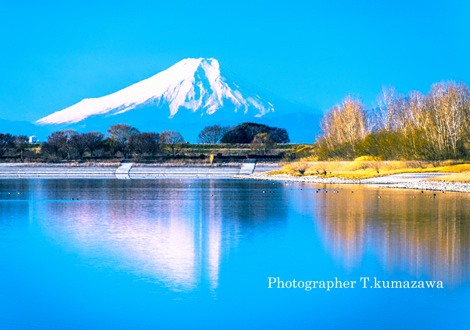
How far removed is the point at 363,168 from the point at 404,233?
5117 centimetres

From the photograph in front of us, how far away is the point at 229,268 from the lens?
57.6 feet

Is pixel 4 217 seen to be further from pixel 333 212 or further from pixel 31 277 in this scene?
pixel 31 277

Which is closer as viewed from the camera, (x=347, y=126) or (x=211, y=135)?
(x=347, y=126)

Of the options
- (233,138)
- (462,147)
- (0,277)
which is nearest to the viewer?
(0,277)

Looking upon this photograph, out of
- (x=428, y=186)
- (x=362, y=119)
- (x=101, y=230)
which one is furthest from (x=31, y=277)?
(x=362, y=119)

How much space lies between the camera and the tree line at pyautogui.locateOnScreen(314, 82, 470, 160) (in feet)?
219

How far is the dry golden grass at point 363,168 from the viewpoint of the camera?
2495 inches

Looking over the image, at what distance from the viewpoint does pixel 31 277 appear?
661 inches

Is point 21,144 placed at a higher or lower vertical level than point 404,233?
higher

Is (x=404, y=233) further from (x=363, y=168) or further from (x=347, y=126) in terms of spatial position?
(x=347, y=126)

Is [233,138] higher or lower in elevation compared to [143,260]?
higher

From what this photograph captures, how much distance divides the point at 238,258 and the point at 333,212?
45.7ft

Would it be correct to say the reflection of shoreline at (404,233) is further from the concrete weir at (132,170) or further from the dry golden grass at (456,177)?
the concrete weir at (132,170)

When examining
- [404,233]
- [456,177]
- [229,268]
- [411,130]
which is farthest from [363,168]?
[229,268]
